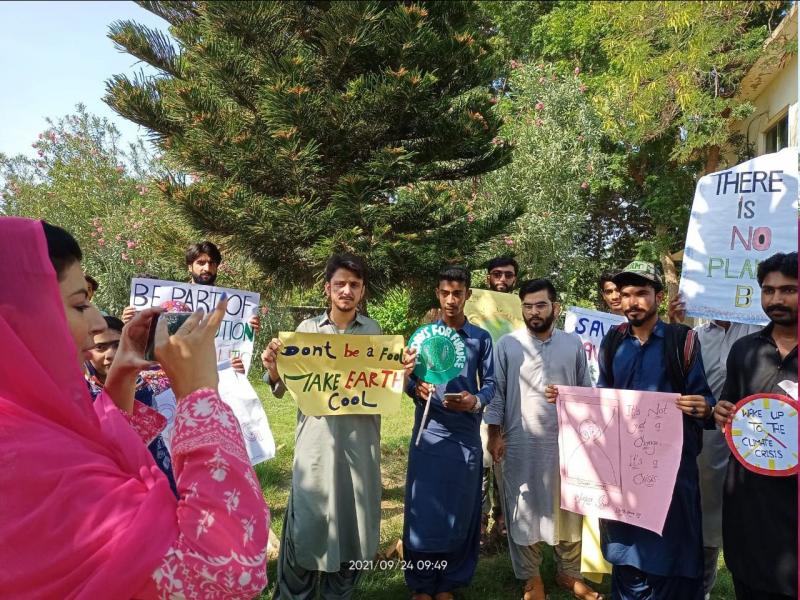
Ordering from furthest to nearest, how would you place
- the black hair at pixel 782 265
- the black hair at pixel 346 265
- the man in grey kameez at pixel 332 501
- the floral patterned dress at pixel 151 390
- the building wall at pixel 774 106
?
the building wall at pixel 774 106
the black hair at pixel 346 265
the man in grey kameez at pixel 332 501
the black hair at pixel 782 265
the floral patterned dress at pixel 151 390

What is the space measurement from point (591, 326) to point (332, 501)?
7.75 feet

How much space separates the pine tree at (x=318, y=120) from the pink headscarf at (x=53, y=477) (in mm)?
3165

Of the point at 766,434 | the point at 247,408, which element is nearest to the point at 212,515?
the point at 766,434

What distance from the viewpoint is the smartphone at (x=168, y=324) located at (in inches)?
43.4

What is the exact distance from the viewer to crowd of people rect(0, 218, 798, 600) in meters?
0.89

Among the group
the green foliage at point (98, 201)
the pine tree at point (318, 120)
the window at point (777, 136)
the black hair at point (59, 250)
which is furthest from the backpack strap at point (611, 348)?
the window at point (777, 136)

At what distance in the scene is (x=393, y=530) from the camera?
14.4ft

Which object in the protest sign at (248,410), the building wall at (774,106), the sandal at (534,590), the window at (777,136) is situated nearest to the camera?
the sandal at (534,590)

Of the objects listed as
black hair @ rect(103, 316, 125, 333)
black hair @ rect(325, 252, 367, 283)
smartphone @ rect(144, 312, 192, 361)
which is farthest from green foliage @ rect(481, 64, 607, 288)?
smartphone @ rect(144, 312, 192, 361)

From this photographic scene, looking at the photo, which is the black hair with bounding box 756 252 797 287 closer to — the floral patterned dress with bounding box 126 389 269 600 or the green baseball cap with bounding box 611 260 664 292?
the green baseball cap with bounding box 611 260 664 292

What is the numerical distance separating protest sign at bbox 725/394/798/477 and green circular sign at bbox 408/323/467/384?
4.47 ft

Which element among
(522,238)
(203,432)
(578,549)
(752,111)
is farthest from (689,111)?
(203,432)

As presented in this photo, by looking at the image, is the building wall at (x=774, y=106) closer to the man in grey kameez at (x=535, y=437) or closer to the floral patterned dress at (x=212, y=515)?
the man in grey kameez at (x=535, y=437)

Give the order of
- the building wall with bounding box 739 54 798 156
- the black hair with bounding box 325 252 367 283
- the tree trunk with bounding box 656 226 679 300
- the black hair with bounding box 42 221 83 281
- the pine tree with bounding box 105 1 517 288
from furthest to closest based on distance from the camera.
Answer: the tree trunk with bounding box 656 226 679 300
the building wall with bounding box 739 54 798 156
the pine tree with bounding box 105 1 517 288
the black hair with bounding box 325 252 367 283
the black hair with bounding box 42 221 83 281
